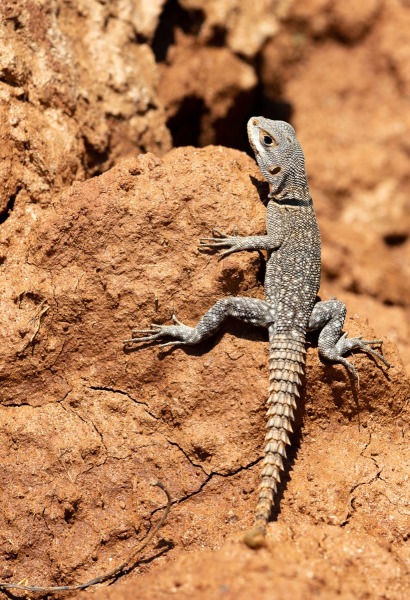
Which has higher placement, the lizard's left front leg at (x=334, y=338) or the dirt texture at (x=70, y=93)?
the dirt texture at (x=70, y=93)

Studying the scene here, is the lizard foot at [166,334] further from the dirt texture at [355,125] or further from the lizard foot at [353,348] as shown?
the dirt texture at [355,125]

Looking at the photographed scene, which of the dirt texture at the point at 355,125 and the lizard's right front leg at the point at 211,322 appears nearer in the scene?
the lizard's right front leg at the point at 211,322

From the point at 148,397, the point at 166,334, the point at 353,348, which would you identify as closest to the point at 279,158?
the point at 353,348

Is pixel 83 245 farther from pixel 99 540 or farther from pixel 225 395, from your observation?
pixel 99 540

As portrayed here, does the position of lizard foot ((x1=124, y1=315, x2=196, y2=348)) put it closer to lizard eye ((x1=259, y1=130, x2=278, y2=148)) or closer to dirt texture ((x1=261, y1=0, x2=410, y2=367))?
lizard eye ((x1=259, y1=130, x2=278, y2=148))

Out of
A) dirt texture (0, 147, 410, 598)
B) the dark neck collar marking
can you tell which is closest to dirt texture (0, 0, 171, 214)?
dirt texture (0, 147, 410, 598)

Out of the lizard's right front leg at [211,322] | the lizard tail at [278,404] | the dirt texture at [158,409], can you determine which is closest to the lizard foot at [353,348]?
the dirt texture at [158,409]

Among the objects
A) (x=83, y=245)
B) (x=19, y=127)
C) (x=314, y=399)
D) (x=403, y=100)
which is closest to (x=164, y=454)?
(x=314, y=399)
